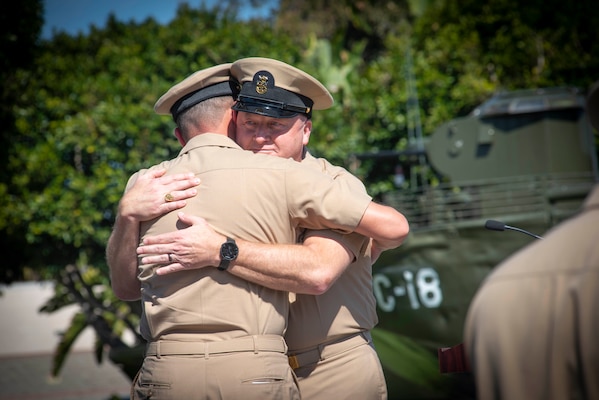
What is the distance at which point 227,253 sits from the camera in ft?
9.03

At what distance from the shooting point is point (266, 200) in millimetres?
2863

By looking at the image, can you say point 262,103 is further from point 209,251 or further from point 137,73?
point 137,73

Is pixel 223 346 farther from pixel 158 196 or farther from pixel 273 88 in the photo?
pixel 273 88

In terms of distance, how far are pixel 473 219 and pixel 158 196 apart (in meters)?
8.06

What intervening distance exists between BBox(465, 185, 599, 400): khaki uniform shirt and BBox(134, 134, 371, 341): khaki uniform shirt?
1.34 meters

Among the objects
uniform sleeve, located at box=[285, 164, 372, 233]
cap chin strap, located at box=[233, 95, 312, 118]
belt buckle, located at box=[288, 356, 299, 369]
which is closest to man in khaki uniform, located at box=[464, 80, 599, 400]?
uniform sleeve, located at box=[285, 164, 372, 233]

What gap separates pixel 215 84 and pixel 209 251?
79 cm

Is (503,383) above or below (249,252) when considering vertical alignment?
below

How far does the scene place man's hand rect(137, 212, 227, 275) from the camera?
9.05 feet

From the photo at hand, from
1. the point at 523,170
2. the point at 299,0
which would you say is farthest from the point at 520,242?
the point at 299,0

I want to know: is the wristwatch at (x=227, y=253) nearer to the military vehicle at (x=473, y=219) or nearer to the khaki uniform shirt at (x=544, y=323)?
the khaki uniform shirt at (x=544, y=323)

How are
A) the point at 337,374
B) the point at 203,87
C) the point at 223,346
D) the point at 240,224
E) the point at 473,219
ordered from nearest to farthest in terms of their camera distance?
1. the point at 223,346
2. the point at 240,224
3. the point at 337,374
4. the point at 203,87
5. the point at 473,219

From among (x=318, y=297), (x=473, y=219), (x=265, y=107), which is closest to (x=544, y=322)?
(x=318, y=297)

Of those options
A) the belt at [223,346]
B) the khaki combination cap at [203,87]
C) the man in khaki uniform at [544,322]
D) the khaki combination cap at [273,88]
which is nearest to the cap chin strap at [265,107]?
the khaki combination cap at [273,88]
